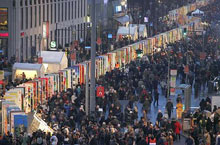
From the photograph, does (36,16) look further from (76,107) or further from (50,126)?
(50,126)

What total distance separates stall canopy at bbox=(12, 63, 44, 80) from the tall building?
15.0m

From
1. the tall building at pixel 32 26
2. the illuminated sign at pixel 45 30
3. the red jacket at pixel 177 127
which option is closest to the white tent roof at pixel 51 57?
the tall building at pixel 32 26

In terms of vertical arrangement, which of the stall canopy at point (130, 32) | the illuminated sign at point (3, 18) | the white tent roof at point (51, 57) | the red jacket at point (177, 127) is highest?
the illuminated sign at point (3, 18)

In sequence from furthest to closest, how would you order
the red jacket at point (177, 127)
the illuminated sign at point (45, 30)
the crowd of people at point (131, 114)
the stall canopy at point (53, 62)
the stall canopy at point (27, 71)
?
1. the illuminated sign at point (45, 30)
2. the stall canopy at point (53, 62)
3. the stall canopy at point (27, 71)
4. the red jacket at point (177, 127)
5. the crowd of people at point (131, 114)

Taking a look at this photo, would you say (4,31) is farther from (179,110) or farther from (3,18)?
(179,110)

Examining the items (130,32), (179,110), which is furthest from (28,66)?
(130,32)

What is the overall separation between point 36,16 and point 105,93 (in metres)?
33.1

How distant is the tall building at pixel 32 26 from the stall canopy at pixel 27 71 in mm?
14997

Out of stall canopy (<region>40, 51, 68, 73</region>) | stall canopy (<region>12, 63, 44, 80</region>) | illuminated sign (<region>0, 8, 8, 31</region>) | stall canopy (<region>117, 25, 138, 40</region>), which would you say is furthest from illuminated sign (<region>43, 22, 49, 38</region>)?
stall canopy (<region>12, 63, 44, 80</region>)

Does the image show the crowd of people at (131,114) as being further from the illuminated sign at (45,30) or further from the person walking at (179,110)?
the illuminated sign at (45,30)

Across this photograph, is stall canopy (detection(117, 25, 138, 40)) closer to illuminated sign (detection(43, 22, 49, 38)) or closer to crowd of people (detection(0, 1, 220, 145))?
illuminated sign (detection(43, 22, 49, 38))

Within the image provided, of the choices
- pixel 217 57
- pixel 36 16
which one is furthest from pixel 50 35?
pixel 217 57

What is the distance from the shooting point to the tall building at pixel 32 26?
8188 centimetres

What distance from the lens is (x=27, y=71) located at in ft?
200
